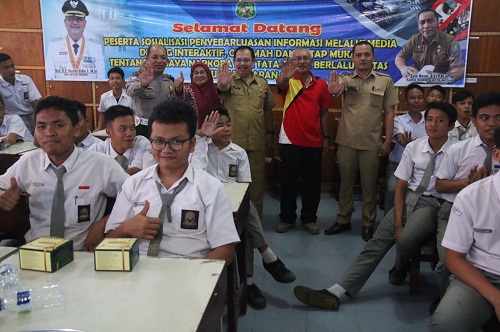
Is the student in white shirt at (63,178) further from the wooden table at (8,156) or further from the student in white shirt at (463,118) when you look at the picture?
the student in white shirt at (463,118)

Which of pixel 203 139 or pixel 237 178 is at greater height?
pixel 203 139

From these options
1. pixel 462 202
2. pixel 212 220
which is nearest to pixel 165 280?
pixel 212 220

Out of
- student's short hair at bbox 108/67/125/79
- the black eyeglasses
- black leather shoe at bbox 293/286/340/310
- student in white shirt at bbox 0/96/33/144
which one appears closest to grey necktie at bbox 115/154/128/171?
the black eyeglasses

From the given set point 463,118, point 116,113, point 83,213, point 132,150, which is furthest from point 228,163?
point 463,118

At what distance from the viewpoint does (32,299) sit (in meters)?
1.14

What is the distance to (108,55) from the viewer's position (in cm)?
531

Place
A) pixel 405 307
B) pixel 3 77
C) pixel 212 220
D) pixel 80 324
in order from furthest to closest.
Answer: pixel 3 77
pixel 405 307
pixel 212 220
pixel 80 324

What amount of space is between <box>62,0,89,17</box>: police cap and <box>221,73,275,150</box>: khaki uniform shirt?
257 centimetres

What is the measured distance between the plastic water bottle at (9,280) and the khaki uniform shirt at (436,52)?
4.65m

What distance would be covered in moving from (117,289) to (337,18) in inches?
176

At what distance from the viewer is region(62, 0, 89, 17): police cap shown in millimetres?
5238

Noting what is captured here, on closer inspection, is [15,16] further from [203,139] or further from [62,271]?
[62,271]

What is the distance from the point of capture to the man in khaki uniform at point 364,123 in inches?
149

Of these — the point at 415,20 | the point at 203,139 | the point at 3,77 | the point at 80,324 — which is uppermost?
the point at 415,20
